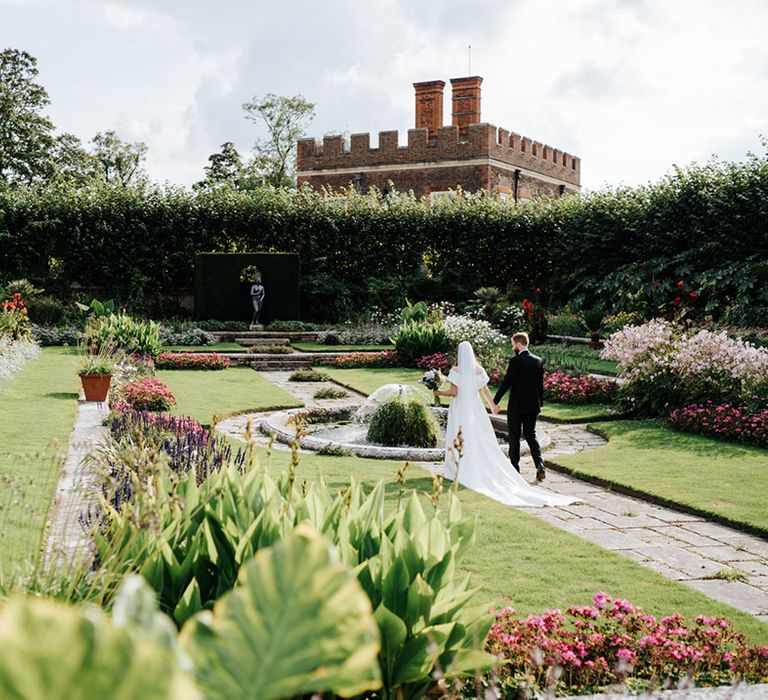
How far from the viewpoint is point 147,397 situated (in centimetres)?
1218

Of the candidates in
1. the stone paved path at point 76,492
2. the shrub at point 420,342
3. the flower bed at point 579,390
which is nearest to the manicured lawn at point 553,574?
the stone paved path at point 76,492

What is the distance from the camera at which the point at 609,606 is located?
4.38 m

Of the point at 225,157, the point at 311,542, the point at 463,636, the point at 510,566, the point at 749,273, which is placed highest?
the point at 225,157

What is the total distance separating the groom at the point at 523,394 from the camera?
8922 millimetres

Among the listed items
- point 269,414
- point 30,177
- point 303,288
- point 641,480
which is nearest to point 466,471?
point 641,480

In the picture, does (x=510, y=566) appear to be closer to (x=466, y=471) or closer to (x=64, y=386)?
(x=466, y=471)

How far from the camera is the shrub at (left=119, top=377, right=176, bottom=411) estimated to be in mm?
12125

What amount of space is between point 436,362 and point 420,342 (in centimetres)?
130

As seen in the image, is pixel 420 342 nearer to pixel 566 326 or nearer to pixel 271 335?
pixel 566 326

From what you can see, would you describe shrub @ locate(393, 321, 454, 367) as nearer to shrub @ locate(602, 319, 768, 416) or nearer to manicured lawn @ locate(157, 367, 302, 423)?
manicured lawn @ locate(157, 367, 302, 423)

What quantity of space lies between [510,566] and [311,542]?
17.6ft

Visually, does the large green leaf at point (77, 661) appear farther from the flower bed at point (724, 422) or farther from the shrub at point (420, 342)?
the shrub at point (420, 342)

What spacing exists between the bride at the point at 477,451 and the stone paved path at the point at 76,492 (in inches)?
135

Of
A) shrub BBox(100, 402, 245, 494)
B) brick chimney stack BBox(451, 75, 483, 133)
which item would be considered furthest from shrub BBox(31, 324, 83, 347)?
brick chimney stack BBox(451, 75, 483, 133)
